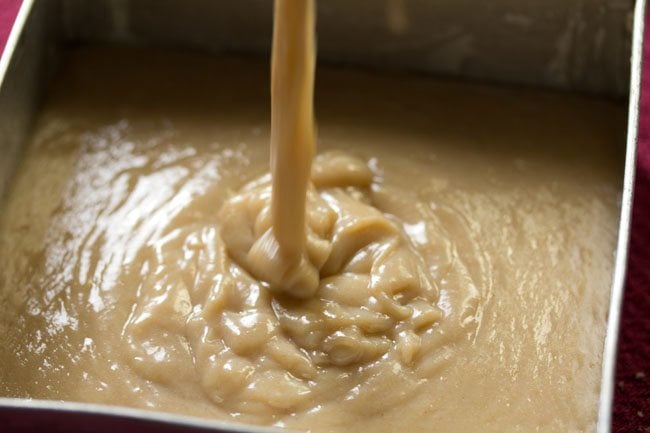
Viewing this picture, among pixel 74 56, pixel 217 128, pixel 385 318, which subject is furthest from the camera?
pixel 74 56

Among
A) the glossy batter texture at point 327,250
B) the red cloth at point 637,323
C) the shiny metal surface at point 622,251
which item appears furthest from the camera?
the red cloth at point 637,323

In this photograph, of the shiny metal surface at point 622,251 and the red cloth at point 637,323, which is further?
the red cloth at point 637,323

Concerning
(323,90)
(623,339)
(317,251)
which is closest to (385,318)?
(317,251)

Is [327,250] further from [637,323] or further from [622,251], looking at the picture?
[637,323]

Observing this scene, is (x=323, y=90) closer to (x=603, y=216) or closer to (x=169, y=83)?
(x=169, y=83)

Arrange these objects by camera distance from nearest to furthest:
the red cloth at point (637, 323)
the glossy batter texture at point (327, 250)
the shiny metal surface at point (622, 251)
A: the shiny metal surface at point (622, 251) < the glossy batter texture at point (327, 250) < the red cloth at point (637, 323)

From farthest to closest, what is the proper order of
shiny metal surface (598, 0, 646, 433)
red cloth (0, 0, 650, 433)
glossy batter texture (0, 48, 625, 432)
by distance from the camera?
red cloth (0, 0, 650, 433) < glossy batter texture (0, 48, 625, 432) < shiny metal surface (598, 0, 646, 433)
